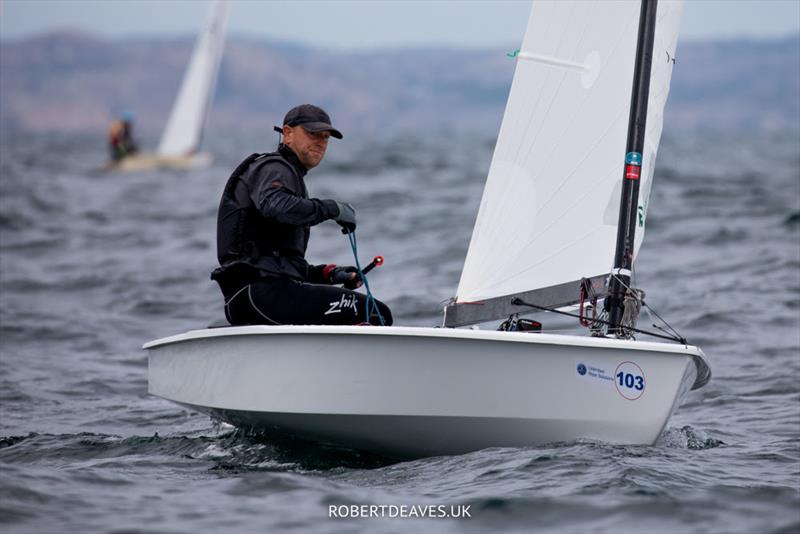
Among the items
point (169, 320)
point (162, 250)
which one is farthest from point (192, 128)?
point (169, 320)

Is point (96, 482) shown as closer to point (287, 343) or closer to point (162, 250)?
point (287, 343)

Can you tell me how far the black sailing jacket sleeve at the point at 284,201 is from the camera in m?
4.82

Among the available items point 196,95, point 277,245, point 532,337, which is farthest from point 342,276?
point 196,95

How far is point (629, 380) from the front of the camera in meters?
4.73

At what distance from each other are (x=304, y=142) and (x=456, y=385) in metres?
1.23

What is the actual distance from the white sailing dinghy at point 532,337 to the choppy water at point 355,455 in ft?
0.60

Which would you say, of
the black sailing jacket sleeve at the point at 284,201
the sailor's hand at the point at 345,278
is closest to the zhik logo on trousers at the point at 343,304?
the sailor's hand at the point at 345,278

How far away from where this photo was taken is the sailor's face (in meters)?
5.09

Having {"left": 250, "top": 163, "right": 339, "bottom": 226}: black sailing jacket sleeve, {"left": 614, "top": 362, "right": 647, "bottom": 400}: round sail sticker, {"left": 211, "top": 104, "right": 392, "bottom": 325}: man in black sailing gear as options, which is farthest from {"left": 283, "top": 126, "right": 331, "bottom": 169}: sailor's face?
{"left": 614, "top": 362, "right": 647, "bottom": 400}: round sail sticker

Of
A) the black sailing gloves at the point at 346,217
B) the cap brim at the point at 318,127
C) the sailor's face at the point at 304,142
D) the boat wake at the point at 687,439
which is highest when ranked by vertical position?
the cap brim at the point at 318,127

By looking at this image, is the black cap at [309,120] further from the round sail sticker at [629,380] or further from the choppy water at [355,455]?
the round sail sticker at [629,380]

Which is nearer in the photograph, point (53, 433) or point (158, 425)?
point (53, 433)

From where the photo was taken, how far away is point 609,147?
17.8 feet

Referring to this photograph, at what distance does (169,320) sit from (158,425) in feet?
11.5
